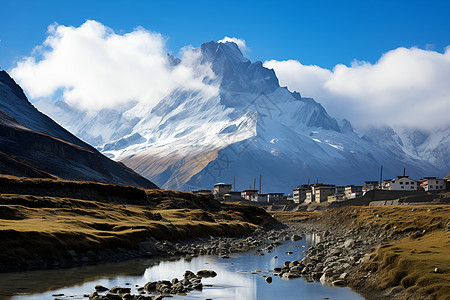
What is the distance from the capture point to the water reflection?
110 feet

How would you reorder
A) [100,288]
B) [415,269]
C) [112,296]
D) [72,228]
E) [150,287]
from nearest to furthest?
[112,296] → [415,269] → [100,288] → [150,287] → [72,228]

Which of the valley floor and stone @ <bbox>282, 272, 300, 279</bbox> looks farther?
stone @ <bbox>282, 272, 300, 279</bbox>

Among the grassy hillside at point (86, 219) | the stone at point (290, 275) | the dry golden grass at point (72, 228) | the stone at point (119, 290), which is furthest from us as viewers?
the grassy hillside at point (86, 219)

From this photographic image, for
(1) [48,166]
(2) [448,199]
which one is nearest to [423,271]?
(2) [448,199]

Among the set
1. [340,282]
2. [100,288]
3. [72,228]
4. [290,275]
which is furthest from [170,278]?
[72,228]

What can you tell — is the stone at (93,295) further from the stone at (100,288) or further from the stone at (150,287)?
the stone at (150,287)

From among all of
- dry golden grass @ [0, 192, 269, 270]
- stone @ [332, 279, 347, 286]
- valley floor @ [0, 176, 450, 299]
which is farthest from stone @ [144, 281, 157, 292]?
dry golden grass @ [0, 192, 269, 270]

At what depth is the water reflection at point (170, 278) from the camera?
33.4 m

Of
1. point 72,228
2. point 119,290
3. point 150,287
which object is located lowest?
point 150,287

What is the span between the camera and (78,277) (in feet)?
133

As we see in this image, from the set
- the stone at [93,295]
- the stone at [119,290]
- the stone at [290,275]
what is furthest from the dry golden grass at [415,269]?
the stone at [93,295]

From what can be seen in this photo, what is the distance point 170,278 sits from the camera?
4159 cm

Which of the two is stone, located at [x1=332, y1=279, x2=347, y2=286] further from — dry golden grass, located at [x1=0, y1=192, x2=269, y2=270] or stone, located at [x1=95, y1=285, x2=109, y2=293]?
dry golden grass, located at [x1=0, y1=192, x2=269, y2=270]

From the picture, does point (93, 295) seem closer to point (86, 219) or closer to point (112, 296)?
point (112, 296)
